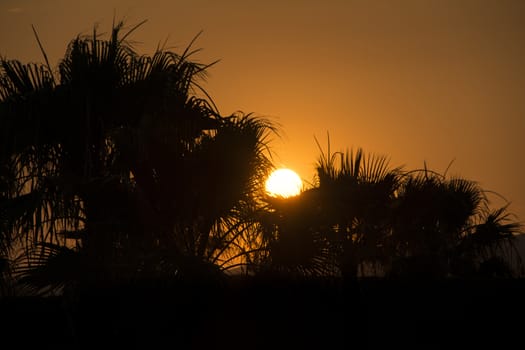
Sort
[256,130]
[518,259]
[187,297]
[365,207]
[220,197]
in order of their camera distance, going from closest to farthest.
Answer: [187,297] → [220,197] → [256,130] → [365,207] → [518,259]

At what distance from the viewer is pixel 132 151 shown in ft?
24.6

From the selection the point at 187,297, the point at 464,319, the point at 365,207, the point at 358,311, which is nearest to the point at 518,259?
the point at 365,207

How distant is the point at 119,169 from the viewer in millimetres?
7930

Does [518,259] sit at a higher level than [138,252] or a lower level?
higher

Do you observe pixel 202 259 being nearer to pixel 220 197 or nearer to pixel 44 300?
pixel 220 197

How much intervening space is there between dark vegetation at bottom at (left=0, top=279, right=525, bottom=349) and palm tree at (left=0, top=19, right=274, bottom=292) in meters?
0.33

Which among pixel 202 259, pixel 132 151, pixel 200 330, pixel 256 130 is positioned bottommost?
pixel 200 330

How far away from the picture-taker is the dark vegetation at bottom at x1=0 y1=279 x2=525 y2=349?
6.89m

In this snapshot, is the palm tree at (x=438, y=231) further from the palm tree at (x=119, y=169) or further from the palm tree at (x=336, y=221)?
the palm tree at (x=119, y=169)

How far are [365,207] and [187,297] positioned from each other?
4878mm

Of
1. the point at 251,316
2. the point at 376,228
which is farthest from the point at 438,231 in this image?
the point at 251,316

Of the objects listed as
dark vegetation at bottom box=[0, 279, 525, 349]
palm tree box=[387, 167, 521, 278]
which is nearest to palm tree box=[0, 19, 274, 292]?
dark vegetation at bottom box=[0, 279, 525, 349]

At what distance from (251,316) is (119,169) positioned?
2.51 metres

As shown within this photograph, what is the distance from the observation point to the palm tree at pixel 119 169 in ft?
23.3
